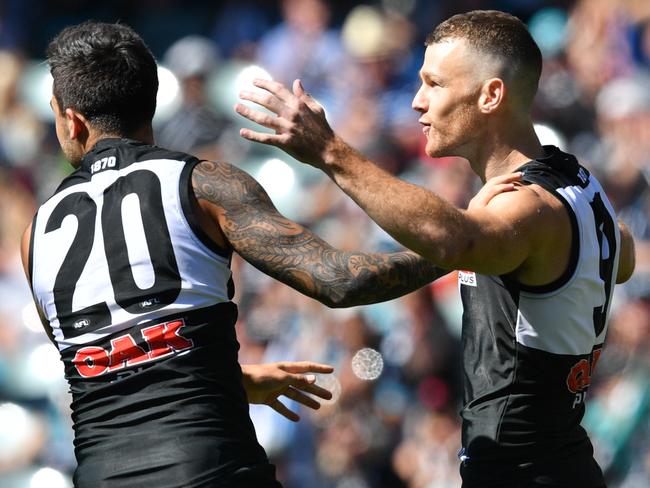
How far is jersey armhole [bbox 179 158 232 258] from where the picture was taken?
3.38 meters

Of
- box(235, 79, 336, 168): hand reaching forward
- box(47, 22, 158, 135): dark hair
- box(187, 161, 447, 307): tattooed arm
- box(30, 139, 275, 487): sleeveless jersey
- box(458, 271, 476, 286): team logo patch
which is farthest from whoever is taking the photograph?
box(458, 271, 476, 286): team logo patch

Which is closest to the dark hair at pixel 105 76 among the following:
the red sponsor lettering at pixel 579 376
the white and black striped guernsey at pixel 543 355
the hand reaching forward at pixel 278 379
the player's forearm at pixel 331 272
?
the player's forearm at pixel 331 272

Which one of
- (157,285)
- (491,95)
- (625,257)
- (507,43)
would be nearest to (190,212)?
(157,285)

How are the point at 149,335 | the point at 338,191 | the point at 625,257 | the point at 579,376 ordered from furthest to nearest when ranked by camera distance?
the point at 338,191 → the point at 625,257 → the point at 579,376 → the point at 149,335

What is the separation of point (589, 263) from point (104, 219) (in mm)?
1660

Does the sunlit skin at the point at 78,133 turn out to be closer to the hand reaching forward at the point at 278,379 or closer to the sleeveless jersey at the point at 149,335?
the sleeveless jersey at the point at 149,335

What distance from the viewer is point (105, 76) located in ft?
11.9

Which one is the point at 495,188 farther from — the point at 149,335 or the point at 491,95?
the point at 149,335

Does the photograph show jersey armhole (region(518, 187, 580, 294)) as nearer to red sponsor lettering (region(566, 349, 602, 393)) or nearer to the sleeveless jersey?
red sponsor lettering (region(566, 349, 602, 393))

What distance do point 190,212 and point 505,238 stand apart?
3.37ft

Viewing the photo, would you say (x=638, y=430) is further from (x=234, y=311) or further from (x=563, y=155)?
(x=234, y=311)

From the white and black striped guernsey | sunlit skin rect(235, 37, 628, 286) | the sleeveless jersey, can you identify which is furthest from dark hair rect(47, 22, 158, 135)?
the white and black striped guernsey

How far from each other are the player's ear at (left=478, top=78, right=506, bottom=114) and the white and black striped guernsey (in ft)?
0.93

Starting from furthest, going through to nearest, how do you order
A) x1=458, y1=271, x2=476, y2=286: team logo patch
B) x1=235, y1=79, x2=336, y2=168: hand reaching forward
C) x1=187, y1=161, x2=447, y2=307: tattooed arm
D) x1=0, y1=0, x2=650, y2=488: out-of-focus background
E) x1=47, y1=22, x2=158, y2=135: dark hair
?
1. x1=0, y1=0, x2=650, y2=488: out-of-focus background
2. x1=458, y1=271, x2=476, y2=286: team logo patch
3. x1=47, y1=22, x2=158, y2=135: dark hair
4. x1=187, y1=161, x2=447, y2=307: tattooed arm
5. x1=235, y1=79, x2=336, y2=168: hand reaching forward
